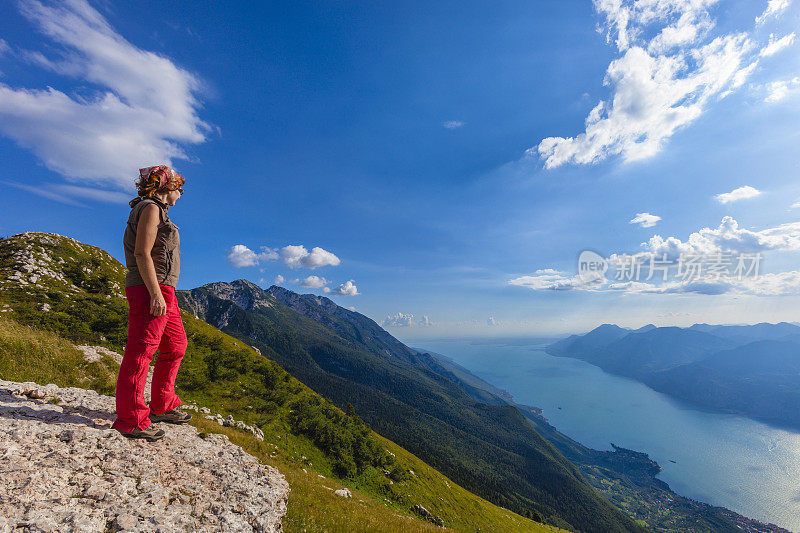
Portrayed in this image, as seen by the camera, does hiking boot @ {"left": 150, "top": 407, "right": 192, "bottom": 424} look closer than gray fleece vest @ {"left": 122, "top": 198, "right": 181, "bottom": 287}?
No

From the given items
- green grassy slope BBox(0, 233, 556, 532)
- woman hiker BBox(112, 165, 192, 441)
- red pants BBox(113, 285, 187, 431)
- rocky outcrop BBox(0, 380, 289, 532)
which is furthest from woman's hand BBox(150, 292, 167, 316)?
green grassy slope BBox(0, 233, 556, 532)

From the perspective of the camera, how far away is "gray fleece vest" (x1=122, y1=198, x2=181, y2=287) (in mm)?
6309

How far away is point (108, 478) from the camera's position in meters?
5.27

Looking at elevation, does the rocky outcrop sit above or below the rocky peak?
below

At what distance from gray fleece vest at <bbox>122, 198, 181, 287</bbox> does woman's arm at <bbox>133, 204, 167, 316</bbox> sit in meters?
0.19

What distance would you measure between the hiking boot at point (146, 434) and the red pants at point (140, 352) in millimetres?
92

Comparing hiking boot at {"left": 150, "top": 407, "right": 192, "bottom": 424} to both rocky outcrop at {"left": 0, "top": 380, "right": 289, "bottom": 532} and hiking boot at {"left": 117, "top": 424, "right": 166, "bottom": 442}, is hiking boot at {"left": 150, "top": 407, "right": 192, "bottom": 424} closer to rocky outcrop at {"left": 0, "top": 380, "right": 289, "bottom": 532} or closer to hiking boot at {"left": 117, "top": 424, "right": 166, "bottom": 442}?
rocky outcrop at {"left": 0, "top": 380, "right": 289, "bottom": 532}

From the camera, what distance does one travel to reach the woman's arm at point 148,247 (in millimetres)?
6055

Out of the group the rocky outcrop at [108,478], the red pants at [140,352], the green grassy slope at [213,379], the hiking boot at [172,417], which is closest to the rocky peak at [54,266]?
the green grassy slope at [213,379]

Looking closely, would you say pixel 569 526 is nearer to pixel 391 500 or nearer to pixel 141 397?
pixel 391 500

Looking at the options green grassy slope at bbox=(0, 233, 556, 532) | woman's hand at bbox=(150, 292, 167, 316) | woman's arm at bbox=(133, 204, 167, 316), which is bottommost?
green grassy slope at bbox=(0, 233, 556, 532)

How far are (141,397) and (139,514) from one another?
2595 mm

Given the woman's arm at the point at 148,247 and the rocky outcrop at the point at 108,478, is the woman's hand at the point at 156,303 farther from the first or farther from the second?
the rocky outcrop at the point at 108,478

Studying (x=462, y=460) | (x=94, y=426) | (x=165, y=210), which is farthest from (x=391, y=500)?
(x=462, y=460)
